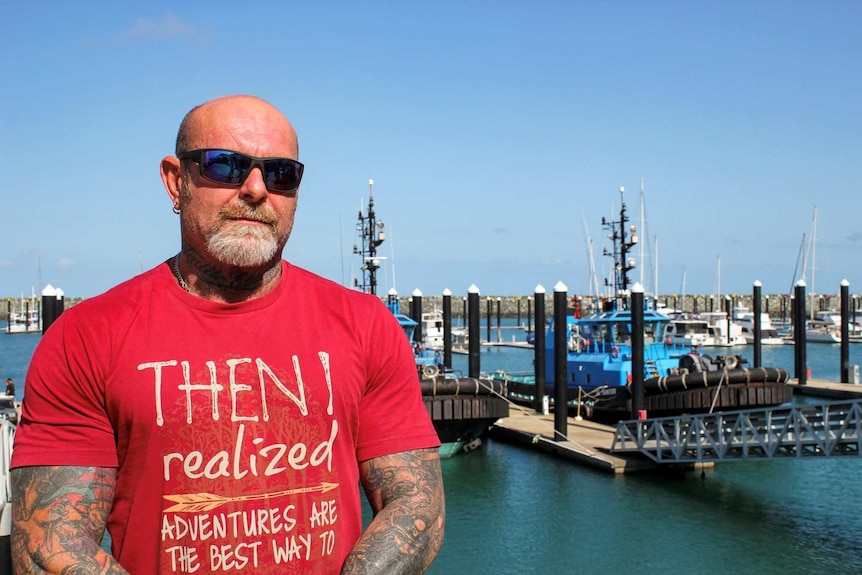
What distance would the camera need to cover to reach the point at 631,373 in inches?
1030

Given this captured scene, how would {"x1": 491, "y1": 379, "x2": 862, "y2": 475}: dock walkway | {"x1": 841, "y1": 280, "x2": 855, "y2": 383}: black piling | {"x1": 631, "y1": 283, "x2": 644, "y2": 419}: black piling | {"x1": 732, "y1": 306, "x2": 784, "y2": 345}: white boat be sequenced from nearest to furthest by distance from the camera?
1. {"x1": 491, "y1": 379, "x2": 862, "y2": 475}: dock walkway
2. {"x1": 631, "y1": 283, "x2": 644, "y2": 419}: black piling
3. {"x1": 841, "y1": 280, "x2": 855, "y2": 383}: black piling
4. {"x1": 732, "y1": 306, "x2": 784, "y2": 345}: white boat

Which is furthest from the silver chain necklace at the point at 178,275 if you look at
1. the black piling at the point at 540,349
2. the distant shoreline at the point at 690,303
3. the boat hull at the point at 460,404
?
the distant shoreline at the point at 690,303

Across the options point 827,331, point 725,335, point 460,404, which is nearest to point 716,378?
point 460,404

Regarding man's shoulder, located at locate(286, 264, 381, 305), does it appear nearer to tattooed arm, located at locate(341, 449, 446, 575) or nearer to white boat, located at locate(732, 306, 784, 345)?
tattooed arm, located at locate(341, 449, 446, 575)

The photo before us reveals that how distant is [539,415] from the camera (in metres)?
28.6

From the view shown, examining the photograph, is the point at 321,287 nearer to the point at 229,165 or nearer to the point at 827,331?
the point at 229,165

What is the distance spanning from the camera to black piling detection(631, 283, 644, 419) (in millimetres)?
23125

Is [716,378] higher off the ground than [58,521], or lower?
lower

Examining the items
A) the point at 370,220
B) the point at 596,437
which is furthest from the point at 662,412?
the point at 370,220

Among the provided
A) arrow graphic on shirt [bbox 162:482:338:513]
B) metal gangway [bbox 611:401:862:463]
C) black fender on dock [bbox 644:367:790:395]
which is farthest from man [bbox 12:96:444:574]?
black fender on dock [bbox 644:367:790:395]

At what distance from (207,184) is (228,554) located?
3.16 ft

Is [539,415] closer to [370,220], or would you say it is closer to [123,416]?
[370,220]

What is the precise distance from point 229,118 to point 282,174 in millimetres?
204

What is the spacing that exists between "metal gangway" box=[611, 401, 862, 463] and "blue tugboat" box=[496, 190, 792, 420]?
1796 millimetres
